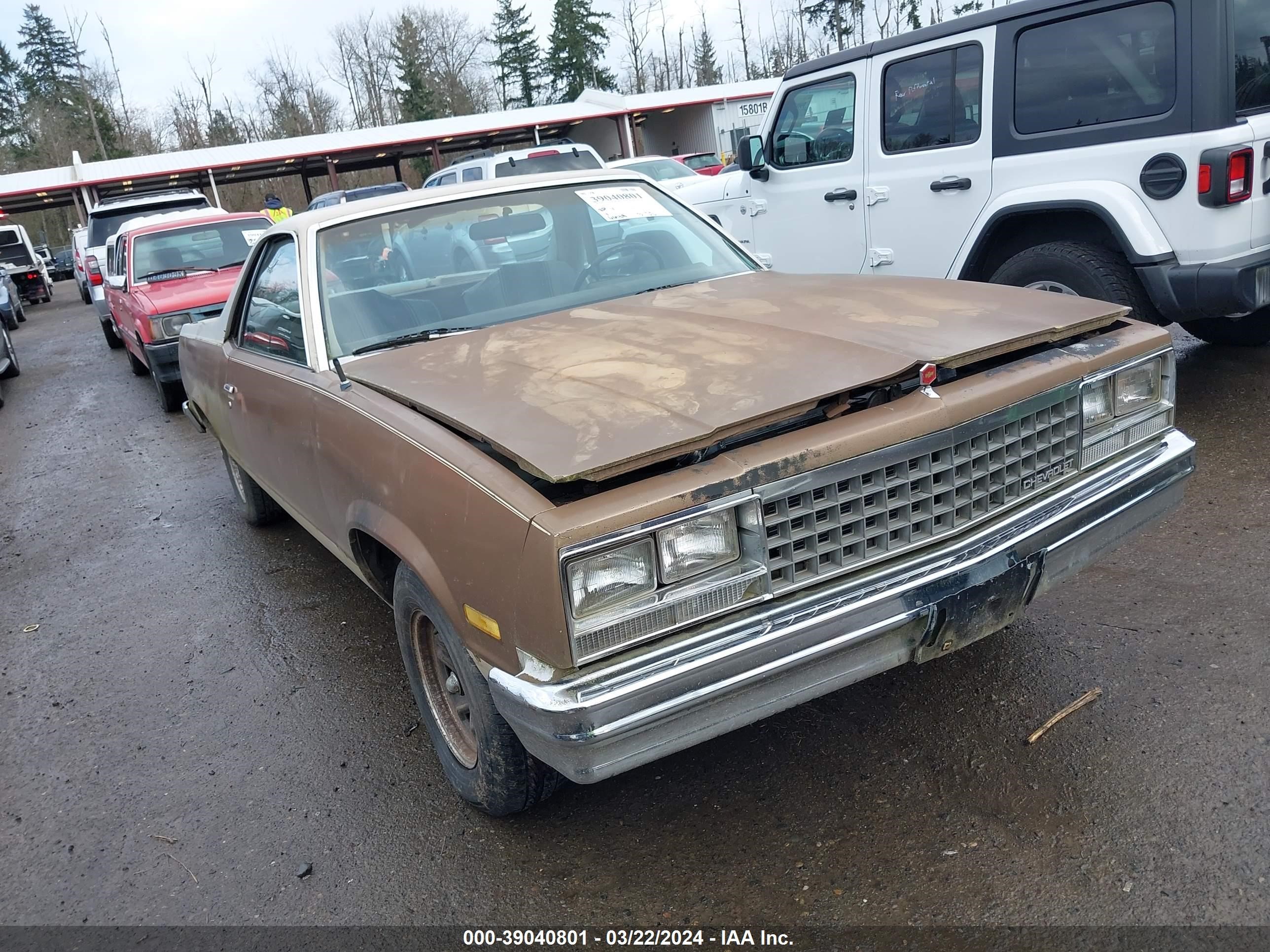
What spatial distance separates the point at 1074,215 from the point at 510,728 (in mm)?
4463

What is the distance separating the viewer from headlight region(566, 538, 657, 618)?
204 centimetres

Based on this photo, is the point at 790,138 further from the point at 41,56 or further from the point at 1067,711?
the point at 41,56

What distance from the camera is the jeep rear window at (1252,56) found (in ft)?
15.0

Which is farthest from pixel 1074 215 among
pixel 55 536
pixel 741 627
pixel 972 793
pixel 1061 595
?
pixel 55 536

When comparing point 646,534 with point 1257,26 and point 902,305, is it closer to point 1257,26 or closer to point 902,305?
point 902,305

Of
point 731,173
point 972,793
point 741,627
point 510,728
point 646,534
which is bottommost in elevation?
point 972,793

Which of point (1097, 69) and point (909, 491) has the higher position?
point (1097, 69)

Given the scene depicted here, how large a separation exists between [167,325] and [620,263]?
6.27m

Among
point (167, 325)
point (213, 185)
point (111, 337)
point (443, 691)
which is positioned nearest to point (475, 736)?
point (443, 691)

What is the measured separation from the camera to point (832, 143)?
643 centimetres

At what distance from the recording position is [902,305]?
3.05 m

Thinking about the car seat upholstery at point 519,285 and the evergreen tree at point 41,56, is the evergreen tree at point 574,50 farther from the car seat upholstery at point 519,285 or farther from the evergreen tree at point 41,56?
the car seat upholstery at point 519,285

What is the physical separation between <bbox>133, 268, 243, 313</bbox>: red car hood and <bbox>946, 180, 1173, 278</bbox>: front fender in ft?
21.0

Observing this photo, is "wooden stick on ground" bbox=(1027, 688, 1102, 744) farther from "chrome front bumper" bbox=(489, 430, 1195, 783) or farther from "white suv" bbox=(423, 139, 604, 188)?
"white suv" bbox=(423, 139, 604, 188)
